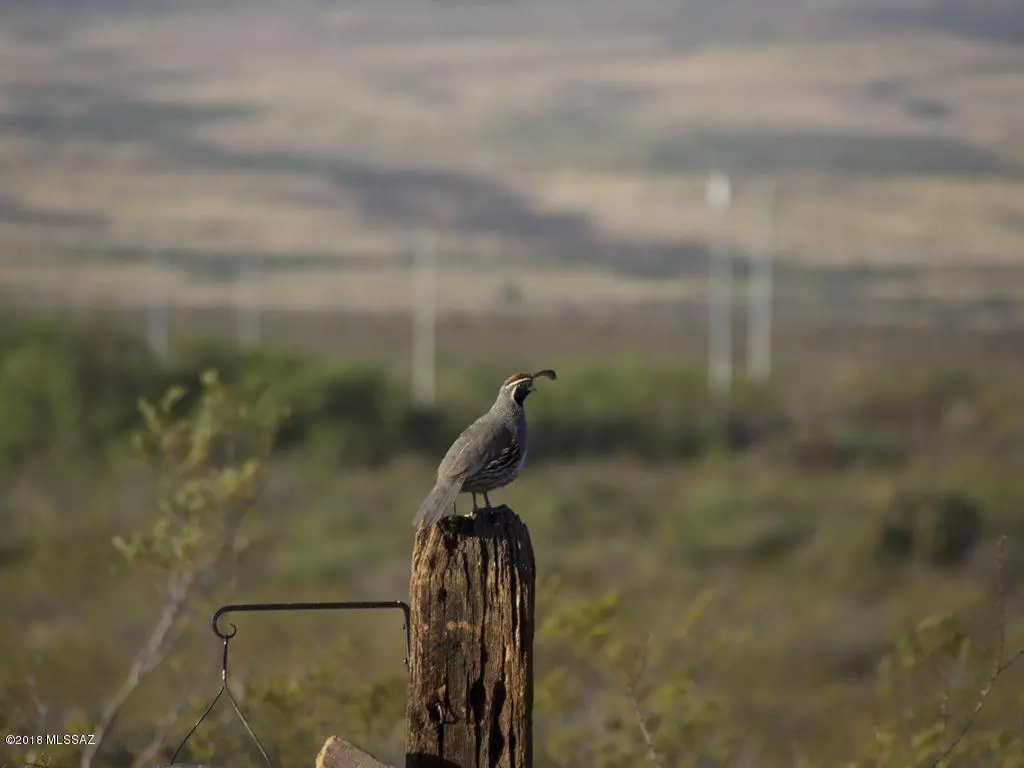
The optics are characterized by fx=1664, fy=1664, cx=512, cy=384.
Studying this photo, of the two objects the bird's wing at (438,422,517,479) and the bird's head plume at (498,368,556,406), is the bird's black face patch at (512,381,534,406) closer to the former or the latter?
the bird's head plume at (498,368,556,406)

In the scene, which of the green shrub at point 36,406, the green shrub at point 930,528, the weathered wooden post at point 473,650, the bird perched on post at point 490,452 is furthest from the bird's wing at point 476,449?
the green shrub at point 36,406

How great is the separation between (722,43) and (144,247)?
29467 millimetres

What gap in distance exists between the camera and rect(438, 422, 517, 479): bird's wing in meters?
4.93

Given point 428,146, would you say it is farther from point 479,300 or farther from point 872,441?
point 872,441

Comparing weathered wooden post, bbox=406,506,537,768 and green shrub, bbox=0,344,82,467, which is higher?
weathered wooden post, bbox=406,506,537,768

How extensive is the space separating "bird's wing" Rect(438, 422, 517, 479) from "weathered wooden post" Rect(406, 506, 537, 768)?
40 centimetres

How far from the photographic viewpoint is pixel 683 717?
8445 mm

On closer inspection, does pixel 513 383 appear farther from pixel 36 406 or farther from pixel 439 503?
pixel 36 406

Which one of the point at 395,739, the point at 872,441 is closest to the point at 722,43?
the point at 872,441

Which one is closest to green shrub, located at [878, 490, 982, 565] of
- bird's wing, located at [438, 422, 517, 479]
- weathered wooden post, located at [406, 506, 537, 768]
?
bird's wing, located at [438, 422, 517, 479]

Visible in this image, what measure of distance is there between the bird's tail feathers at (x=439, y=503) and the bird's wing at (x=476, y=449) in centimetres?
6

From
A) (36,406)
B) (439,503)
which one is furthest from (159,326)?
(439,503)

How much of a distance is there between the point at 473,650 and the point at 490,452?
0.73 meters

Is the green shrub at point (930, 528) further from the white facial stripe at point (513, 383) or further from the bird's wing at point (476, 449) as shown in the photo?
the bird's wing at point (476, 449)
